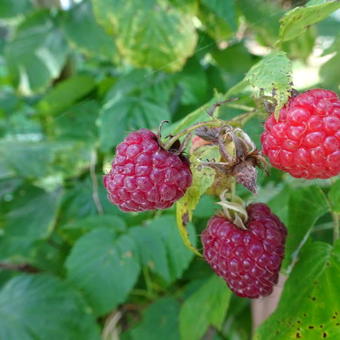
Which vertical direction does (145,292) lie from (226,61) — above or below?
below

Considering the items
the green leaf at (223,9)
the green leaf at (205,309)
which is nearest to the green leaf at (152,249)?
the green leaf at (205,309)

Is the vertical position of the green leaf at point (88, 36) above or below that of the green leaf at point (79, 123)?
above

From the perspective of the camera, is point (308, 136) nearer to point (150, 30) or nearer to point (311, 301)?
point (311, 301)

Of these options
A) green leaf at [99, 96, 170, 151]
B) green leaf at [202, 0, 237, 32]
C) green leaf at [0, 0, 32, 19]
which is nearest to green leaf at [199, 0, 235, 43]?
green leaf at [202, 0, 237, 32]

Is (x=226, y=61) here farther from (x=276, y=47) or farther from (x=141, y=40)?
(x=276, y=47)

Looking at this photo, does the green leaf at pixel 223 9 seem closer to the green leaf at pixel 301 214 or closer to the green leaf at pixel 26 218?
the green leaf at pixel 301 214

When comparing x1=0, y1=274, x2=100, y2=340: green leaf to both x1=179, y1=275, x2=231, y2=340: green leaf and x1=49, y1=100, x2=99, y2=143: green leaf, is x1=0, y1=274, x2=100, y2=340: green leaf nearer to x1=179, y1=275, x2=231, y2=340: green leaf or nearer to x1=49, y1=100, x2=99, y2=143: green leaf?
x1=179, y1=275, x2=231, y2=340: green leaf

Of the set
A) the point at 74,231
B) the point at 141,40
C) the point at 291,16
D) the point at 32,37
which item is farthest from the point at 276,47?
the point at 32,37
